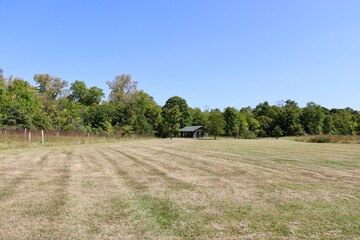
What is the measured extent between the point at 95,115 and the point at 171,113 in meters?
17.5

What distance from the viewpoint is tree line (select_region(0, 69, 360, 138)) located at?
156 feet

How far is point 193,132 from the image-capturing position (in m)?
75.4

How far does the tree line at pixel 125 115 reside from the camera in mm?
47562

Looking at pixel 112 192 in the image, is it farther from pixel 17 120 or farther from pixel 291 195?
pixel 17 120

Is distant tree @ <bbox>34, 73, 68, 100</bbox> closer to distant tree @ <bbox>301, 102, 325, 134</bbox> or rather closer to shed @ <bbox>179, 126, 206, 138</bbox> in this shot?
shed @ <bbox>179, 126, 206, 138</bbox>

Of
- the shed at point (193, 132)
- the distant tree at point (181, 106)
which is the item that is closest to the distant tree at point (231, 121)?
the shed at point (193, 132)

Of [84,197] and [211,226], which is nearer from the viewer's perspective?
[211,226]

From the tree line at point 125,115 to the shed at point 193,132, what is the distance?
139 inches

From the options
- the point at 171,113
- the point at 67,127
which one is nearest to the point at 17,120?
the point at 67,127

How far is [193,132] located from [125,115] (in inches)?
794

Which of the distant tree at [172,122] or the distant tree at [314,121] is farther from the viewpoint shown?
the distant tree at [314,121]

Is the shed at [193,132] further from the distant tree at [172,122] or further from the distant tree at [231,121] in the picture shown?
the distant tree at [231,121]

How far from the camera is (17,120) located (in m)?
38.0

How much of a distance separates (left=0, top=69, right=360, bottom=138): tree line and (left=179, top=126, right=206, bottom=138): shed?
11.6ft
